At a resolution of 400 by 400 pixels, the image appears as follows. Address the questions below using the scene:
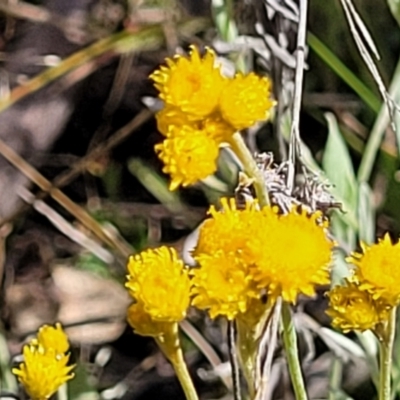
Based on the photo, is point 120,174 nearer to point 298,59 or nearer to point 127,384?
point 127,384

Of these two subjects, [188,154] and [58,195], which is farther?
[58,195]

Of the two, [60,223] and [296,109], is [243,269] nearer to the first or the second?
[296,109]

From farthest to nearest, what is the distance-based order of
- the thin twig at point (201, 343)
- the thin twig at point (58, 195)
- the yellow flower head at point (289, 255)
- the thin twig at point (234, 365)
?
the thin twig at point (58, 195), the thin twig at point (201, 343), the thin twig at point (234, 365), the yellow flower head at point (289, 255)

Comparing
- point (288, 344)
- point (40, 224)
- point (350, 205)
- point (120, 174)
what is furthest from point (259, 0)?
point (288, 344)

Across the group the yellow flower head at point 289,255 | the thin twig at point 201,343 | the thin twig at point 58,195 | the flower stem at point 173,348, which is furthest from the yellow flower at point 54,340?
the thin twig at point 58,195

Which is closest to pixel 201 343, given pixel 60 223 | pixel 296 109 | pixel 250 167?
pixel 60 223

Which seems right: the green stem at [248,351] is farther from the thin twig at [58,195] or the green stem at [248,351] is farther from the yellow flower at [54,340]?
the thin twig at [58,195]

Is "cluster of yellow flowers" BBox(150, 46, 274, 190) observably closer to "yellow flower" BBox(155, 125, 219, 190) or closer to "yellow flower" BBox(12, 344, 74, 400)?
"yellow flower" BBox(155, 125, 219, 190)
